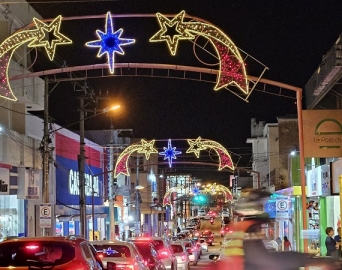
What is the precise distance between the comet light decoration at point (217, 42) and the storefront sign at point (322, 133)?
18.6ft

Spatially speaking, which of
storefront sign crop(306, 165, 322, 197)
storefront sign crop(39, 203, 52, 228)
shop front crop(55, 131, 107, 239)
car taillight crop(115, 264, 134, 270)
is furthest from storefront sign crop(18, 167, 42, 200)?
car taillight crop(115, 264, 134, 270)

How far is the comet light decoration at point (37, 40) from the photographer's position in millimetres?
16016

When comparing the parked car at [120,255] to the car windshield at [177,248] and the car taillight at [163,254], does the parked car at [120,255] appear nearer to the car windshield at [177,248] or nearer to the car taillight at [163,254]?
the car taillight at [163,254]

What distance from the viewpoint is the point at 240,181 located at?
376ft

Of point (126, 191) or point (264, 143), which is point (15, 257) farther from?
point (264, 143)

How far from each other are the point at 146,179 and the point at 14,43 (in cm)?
7280

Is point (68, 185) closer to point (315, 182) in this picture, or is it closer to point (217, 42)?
point (315, 182)

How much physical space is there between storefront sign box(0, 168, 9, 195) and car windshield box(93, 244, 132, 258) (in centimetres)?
1267

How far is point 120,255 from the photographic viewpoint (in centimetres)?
1606

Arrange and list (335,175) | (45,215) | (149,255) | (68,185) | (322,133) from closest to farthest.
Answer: (149,255) < (322,133) < (335,175) < (45,215) < (68,185)

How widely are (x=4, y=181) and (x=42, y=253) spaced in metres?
18.9

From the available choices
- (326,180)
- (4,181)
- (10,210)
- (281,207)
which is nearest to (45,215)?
(4,181)

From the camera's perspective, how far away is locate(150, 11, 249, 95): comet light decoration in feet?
50.4

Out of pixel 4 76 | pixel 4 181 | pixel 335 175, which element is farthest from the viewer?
pixel 4 181
